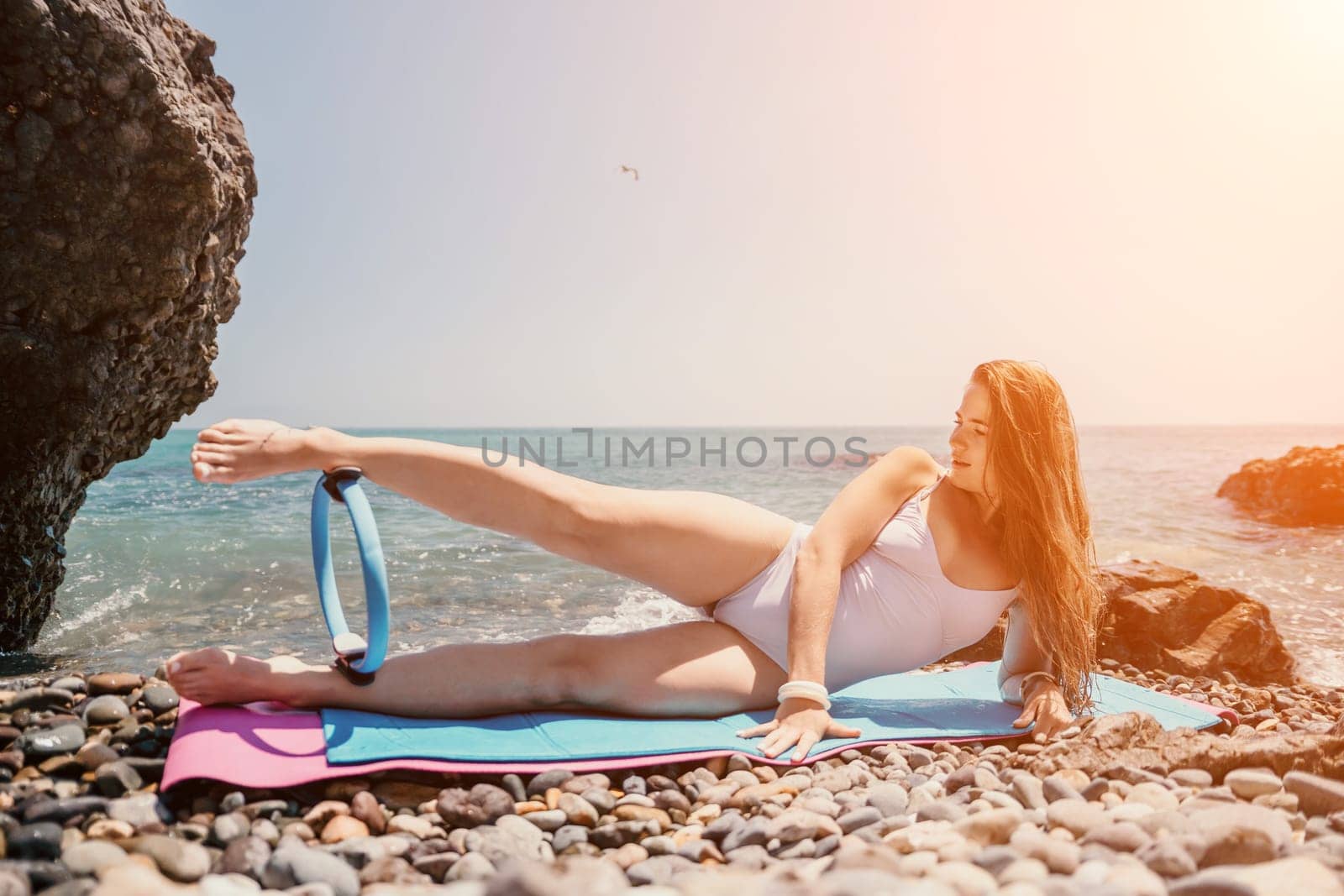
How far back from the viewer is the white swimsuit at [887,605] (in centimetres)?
362

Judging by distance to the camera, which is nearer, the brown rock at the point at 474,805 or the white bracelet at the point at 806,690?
the brown rock at the point at 474,805

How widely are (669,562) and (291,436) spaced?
146cm

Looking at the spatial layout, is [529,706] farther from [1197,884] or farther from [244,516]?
[244,516]

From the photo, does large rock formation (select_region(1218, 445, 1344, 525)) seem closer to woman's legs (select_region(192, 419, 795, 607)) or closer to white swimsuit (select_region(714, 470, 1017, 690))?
white swimsuit (select_region(714, 470, 1017, 690))

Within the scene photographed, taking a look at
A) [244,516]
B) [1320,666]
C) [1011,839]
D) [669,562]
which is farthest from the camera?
[244,516]

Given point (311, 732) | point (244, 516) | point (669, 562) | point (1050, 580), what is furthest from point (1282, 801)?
point (244, 516)

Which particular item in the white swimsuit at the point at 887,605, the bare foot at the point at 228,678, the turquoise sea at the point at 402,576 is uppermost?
the white swimsuit at the point at 887,605

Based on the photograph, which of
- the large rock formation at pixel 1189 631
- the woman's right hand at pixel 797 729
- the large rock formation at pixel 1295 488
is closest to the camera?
the woman's right hand at pixel 797 729

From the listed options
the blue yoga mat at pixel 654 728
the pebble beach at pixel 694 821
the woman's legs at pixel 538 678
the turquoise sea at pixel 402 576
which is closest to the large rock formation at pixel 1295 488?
the turquoise sea at pixel 402 576

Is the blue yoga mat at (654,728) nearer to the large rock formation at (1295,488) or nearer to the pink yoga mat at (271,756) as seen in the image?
the pink yoga mat at (271,756)

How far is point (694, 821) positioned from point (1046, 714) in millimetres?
1773

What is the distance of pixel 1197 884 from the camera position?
1.73 metres

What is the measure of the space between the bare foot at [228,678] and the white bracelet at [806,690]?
6.05 ft

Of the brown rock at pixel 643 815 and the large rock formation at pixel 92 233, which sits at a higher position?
the large rock formation at pixel 92 233
